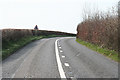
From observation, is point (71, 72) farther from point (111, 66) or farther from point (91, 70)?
point (111, 66)

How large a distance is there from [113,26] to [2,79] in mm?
8756

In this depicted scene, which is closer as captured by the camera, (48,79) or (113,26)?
(48,79)

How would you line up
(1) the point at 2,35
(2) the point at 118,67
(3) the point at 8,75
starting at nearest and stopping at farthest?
(3) the point at 8,75, (2) the point at 118,67, (1) the point at 2,35

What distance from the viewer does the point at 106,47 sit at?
575 inches

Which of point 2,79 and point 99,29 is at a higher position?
point 99,29

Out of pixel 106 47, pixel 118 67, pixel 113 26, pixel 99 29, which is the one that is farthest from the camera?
pixel 99 29

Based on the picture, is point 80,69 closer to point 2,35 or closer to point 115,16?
point 115,16

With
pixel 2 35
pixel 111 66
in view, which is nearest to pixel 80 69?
pixel 111 66

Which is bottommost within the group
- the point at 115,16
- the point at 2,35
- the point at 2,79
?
the point at 2,79

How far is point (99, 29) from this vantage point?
16.6 metres

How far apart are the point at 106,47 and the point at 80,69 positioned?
6725 millimetres

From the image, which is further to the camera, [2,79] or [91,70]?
[91,70]

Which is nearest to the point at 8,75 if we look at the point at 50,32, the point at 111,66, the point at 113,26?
the point at 111,66

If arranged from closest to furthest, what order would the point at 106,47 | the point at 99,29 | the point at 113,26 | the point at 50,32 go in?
1. the point at 113,26
2. the point at 106,47
3. the point at 99,29
4. the point at 50,32
